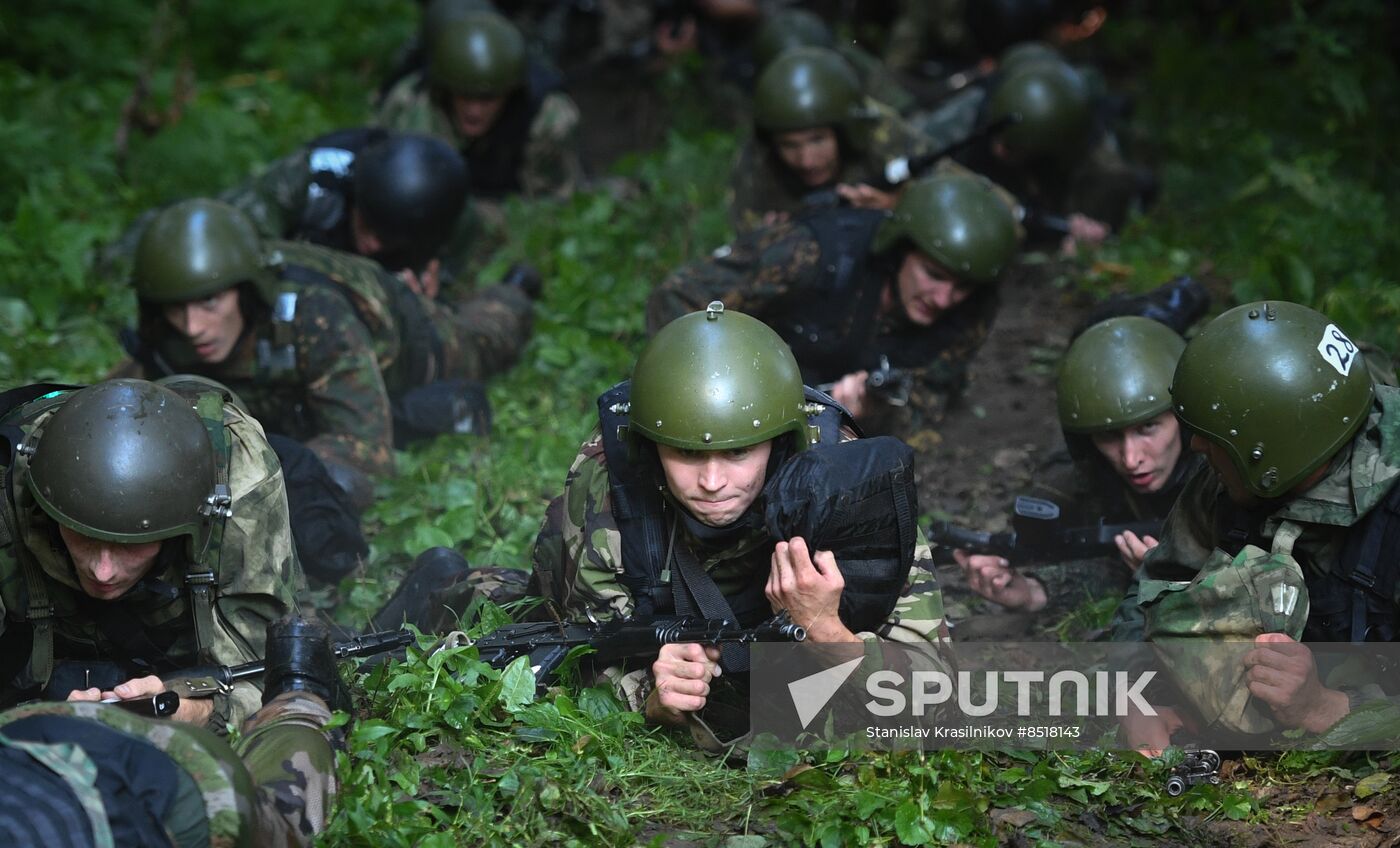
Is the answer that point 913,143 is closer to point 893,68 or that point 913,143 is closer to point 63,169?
point 893,68

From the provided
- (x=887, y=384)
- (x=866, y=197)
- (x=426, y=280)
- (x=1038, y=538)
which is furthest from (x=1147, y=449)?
(x=426, y=280)

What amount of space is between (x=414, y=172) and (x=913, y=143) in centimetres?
336

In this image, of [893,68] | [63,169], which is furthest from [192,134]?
[893,68]

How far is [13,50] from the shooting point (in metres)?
11.3

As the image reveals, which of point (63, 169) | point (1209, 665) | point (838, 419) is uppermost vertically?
point (838, 419)

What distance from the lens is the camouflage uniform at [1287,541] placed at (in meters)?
4.28

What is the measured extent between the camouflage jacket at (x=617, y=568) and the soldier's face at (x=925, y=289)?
2.72 meters

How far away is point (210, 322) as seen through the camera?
6359 millimetres

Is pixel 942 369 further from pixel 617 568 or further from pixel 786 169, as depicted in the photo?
pixel 617 568

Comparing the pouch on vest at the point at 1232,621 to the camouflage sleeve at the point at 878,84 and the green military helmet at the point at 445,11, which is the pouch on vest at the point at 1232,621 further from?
the green military helmet at the point at 445,11

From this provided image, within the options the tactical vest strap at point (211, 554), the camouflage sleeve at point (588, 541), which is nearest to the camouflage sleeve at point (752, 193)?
the camouflage sleeve at point (588, 541)

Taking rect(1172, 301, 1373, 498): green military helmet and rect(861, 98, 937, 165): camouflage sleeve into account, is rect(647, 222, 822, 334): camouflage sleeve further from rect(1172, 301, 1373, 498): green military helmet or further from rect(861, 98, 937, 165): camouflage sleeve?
rect(1172, 301, 1373, 498): green military helmet

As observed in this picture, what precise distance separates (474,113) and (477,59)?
1.37 feet

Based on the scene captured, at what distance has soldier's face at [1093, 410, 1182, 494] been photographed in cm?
548
